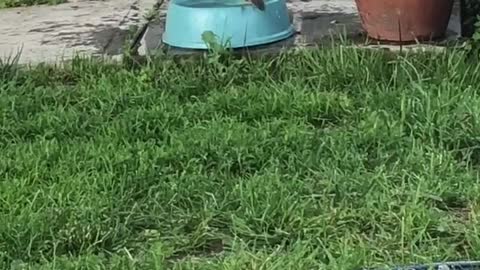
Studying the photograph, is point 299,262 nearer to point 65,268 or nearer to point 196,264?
point 196,264

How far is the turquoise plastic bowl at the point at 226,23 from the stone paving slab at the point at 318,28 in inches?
1.7

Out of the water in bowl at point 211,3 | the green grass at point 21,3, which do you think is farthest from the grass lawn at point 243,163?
the green grass at point 21,3

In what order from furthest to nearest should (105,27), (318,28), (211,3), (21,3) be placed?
(21,3) → (105,27) → (318,28) → (211,3)

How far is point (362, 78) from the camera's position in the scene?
356 cm

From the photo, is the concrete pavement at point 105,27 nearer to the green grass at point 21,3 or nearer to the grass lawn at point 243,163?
the green grass at point 21,3

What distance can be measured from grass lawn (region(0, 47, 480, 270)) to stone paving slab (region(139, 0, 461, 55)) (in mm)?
165

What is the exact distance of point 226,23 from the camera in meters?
3.88

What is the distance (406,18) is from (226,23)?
723 mm

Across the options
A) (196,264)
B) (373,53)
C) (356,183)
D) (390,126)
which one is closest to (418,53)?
(373,53)

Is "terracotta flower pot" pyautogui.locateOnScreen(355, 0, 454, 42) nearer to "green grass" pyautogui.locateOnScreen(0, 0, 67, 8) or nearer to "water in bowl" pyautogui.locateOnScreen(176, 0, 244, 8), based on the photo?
"water in bowl" pyautogui.locateOnScreen(176, 0, 244, 8)

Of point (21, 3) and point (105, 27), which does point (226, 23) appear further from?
point (21, 3)

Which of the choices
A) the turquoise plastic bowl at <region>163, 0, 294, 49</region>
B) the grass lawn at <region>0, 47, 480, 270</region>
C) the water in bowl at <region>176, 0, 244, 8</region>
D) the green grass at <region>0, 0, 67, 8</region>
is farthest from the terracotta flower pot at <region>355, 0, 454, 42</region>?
the green grass at <region>0, 0, 67, 8</region>

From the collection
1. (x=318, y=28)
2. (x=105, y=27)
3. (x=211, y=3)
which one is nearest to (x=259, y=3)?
(x=211, y=3)

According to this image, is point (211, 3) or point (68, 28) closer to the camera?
point (211, 3)
